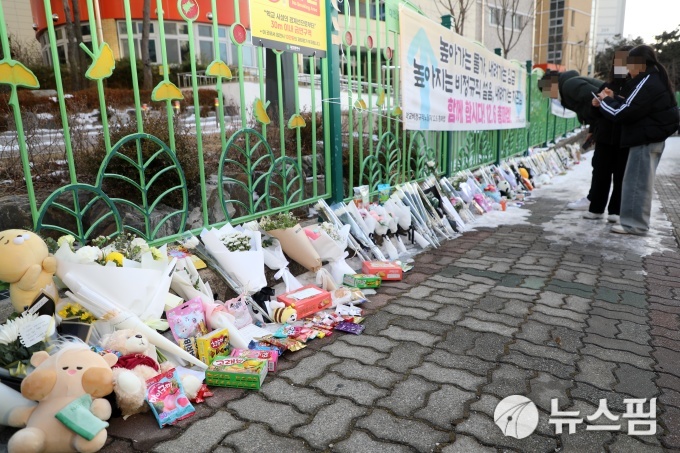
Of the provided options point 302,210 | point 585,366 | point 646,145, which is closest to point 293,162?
point 302,210

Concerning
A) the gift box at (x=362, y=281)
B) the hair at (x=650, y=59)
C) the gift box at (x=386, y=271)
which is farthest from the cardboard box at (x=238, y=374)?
the hair at (x=650, y=59)

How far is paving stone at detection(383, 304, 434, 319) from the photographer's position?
9.52 feet

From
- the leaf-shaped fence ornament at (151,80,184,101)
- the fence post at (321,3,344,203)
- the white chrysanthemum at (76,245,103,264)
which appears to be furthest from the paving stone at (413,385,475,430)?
the fence post at (321,3,344,203)

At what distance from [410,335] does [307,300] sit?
26.0 inches

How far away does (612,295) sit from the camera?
324 cm

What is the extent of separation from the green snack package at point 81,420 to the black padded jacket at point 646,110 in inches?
199

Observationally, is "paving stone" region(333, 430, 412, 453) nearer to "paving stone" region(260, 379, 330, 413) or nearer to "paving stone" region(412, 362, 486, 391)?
"paving stone" region(260, 379, 330, 413)

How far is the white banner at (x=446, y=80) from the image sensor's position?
454 centimetres

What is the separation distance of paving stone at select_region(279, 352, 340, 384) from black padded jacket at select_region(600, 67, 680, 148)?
13.4 ft

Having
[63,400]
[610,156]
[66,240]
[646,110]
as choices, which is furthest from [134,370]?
[610,156]

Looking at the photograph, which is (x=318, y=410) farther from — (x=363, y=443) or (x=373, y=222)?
(x=373, y=222)

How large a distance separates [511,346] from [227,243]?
173cm

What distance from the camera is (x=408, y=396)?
2.00 meters

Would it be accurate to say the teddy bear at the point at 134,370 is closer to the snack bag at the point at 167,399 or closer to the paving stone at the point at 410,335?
the snack bag at the point at 167,399
